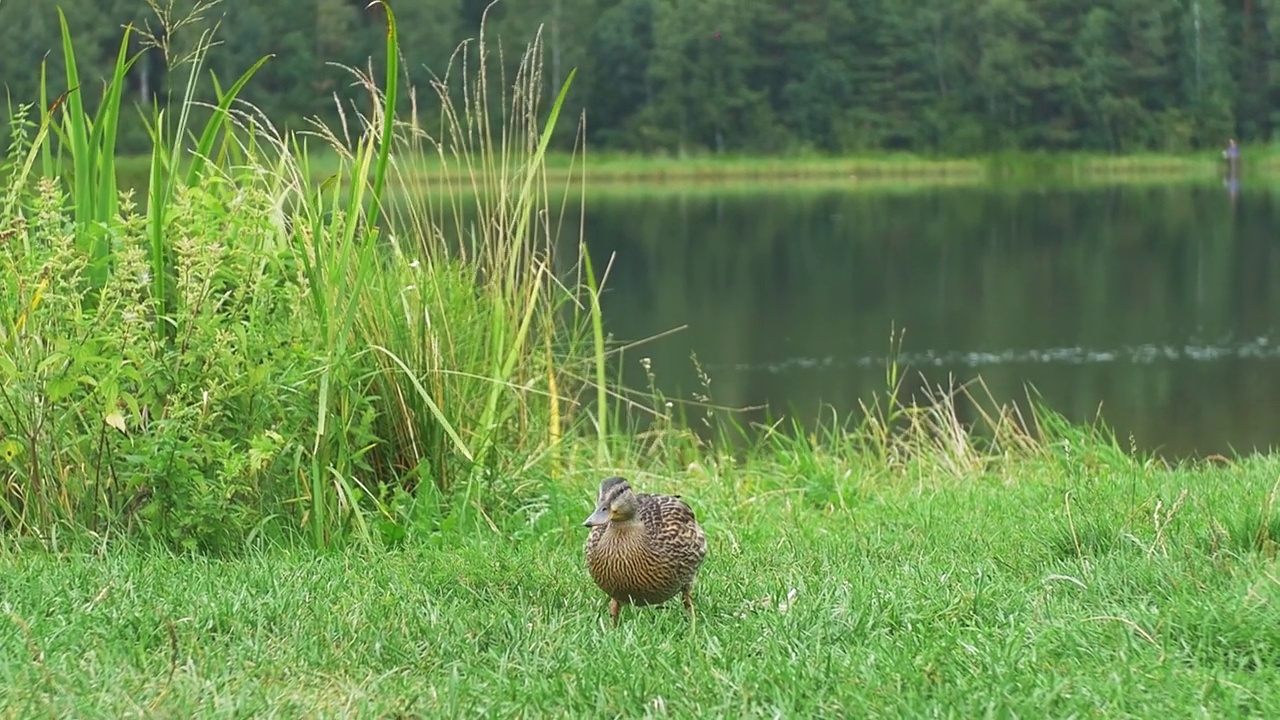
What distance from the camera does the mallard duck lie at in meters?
3.21

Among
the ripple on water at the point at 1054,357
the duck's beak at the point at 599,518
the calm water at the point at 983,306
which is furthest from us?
the ripple on water at the point at 1054,357

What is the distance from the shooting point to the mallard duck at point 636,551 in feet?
10.5

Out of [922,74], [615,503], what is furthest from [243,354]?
[922,74]

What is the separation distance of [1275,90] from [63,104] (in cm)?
5488

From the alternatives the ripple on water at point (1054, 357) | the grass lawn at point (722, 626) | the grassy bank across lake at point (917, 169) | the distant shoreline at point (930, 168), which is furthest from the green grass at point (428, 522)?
the distant shoreline at point (930, 168)

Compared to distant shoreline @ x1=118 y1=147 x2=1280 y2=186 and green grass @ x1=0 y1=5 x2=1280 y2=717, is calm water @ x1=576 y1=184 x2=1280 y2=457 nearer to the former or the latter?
Answer: green grass @ x1=0 y1=5 x2=1280 y2=717

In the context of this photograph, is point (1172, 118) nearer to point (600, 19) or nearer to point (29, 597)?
point (600, 19)

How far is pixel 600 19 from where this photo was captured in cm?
4922

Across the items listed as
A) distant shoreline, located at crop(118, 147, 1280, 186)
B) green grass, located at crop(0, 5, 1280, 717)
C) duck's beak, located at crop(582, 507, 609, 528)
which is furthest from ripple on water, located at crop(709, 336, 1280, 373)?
distant shoreline, located at crop(118, 147, 1280, 186)

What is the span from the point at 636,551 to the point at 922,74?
5442cm

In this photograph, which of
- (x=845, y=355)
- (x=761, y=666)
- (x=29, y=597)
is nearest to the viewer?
(x=761, y=666)

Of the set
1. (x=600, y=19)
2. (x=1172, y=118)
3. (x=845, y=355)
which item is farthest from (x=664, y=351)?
(x=1172, y=118)

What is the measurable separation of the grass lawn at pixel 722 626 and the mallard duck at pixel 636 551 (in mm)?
72

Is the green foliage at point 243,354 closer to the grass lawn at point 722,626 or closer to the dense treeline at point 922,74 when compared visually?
the grass lawn at point 722,626
